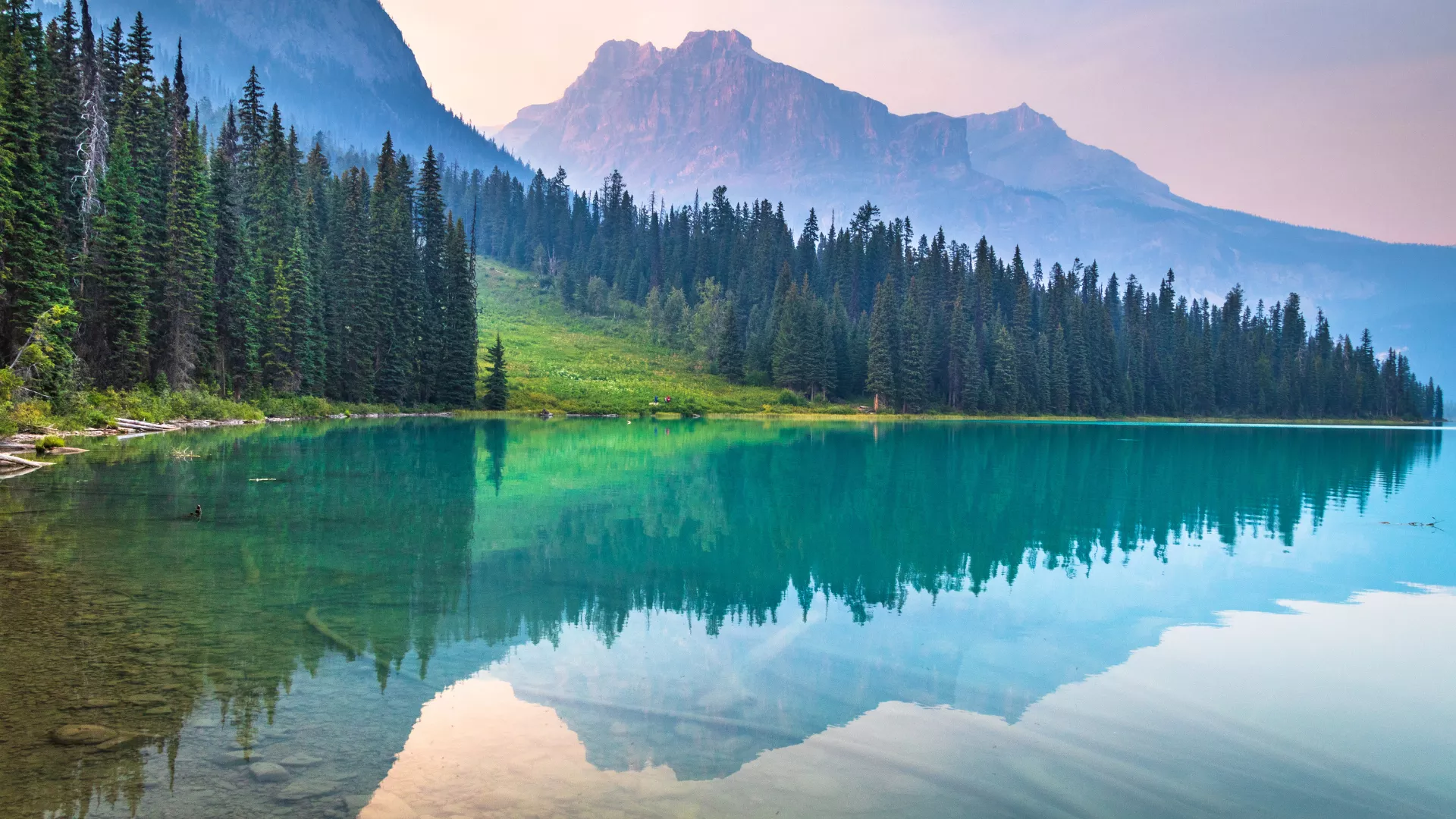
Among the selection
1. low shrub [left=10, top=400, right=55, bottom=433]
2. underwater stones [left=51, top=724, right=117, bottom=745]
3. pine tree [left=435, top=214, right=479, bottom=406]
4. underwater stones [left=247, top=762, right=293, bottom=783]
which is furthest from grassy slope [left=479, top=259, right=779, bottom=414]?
underwater stones [left=247, top=762, right=293, bottom=783]

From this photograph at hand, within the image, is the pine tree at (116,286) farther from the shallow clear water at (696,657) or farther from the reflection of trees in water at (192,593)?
the shallow clear water at (696,657)

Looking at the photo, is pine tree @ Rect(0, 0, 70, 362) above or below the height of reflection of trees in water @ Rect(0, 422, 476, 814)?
above

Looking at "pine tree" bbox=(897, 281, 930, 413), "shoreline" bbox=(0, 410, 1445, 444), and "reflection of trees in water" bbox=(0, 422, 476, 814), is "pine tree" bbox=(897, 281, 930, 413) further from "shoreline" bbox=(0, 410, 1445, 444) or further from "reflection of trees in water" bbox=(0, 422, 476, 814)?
"reflection of trees in water" bbox=(0, 422, 476, 814)

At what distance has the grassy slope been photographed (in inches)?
3260

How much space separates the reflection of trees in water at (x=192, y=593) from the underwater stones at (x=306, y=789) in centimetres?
97

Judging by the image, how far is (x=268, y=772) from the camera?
6500 mm

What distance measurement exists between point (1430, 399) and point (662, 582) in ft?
751

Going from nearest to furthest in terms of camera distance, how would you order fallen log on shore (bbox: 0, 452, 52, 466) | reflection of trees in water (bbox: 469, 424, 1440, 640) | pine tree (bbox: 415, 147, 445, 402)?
1. reflection of trees in water (bbox: 469, 424, 1440, 640)
2. fallen log on shore (bbox: 0, 452, 52, 466)
3. pine tree (bbox: 415, 147, 445, 402)

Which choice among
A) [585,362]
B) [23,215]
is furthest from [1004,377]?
[23,215]

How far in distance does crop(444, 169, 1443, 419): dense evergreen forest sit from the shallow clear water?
271ft

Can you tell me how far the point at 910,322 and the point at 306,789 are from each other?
102696mm

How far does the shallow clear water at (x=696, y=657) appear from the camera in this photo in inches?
266

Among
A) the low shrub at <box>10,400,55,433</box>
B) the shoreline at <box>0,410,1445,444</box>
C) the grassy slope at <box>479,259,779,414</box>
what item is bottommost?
the shoreline at <box>0,410,1445,444</box>

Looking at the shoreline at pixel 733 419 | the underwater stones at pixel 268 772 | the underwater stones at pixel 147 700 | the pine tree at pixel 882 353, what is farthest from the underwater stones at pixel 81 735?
the pine tree at pixel 882 353
